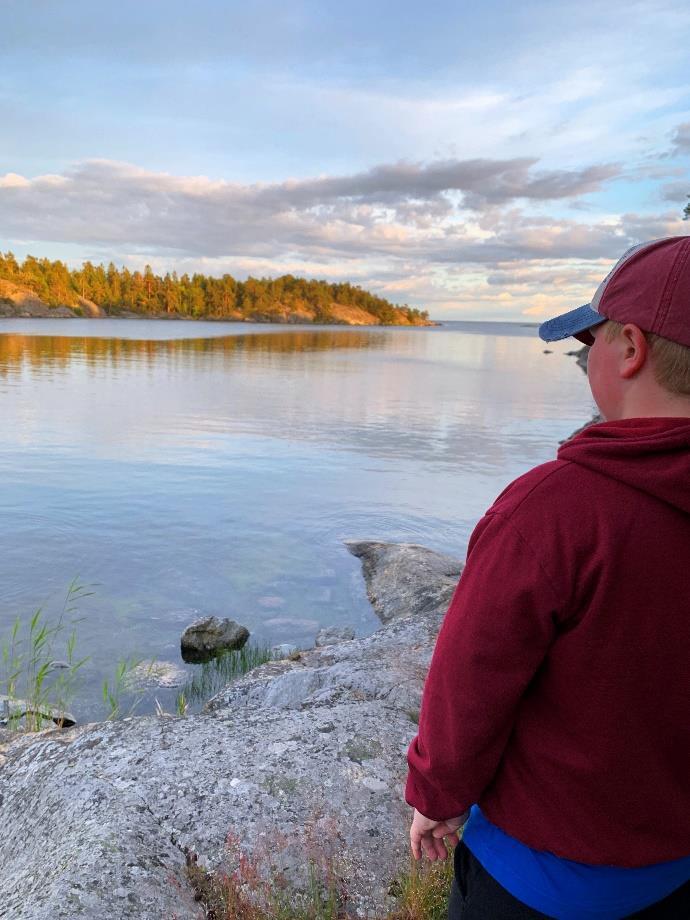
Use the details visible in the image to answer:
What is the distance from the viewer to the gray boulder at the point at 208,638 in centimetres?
895

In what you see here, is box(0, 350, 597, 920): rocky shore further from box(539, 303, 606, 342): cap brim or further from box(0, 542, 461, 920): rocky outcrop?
box(539, 303, 606, 342): cap brim

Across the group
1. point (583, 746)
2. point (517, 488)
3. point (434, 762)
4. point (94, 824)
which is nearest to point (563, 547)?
point (517, 488)

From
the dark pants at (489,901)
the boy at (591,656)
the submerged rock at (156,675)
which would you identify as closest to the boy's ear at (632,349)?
the boy at (591,656)

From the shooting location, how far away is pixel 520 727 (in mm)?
1784

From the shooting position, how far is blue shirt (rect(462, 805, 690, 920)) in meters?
1.77

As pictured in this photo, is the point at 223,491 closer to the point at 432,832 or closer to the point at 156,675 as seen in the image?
the point at 156,675

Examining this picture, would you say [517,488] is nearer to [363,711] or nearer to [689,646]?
[689,646]

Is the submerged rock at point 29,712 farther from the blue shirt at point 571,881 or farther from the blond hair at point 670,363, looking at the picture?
the blond hair at point 670,363

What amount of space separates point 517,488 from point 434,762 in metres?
0.80

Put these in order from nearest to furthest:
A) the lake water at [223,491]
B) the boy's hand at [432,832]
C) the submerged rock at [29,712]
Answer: the boy's hand at [432,832]
the submerged rock at [29,712]
the lake water at [223,491]

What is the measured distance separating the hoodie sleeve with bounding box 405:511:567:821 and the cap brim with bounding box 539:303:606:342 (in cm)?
57

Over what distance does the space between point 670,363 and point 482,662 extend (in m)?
0.85

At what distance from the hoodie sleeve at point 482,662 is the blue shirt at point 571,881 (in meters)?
0.16

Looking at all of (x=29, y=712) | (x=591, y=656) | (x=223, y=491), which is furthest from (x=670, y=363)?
(x=223, y=491)
